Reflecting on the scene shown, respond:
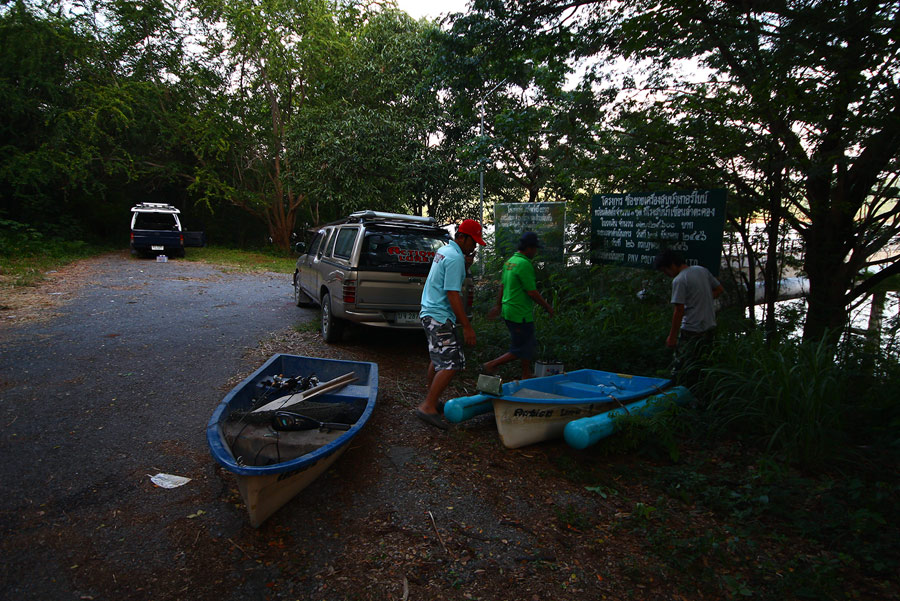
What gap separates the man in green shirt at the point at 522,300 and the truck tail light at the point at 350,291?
2.04m

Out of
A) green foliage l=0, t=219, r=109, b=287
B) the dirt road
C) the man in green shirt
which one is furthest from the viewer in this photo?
green foliage l=0, t=219, r=109, b=287

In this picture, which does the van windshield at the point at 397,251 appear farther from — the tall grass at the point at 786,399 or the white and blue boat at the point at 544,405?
the tall grass at the point at 786,399

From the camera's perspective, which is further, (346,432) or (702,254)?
(702,254)

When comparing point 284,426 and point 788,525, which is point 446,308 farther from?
point 788,525

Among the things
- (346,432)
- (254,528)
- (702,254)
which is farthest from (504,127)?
(254,528)

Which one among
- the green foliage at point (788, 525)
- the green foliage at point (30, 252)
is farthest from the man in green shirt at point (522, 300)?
the green foliage at point (30, 252)

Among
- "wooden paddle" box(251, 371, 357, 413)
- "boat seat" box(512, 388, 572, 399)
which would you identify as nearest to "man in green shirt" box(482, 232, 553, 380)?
"boat seat" box(512, 388, 572, 399)

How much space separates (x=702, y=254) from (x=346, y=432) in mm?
Result: 4830

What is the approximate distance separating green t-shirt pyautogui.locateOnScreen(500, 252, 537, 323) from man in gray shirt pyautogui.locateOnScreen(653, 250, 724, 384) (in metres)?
1.33

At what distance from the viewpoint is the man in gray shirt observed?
5.04 meters

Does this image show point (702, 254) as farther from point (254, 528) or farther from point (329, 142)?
point (329, 142)

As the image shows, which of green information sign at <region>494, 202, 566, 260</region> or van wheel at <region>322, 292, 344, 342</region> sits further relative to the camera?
green information sign at <region>494, 202, 566, 260</region>

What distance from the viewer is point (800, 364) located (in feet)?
14.5

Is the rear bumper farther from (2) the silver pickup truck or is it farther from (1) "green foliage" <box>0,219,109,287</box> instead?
(1) "green foliage" <box>0,219,109,287</box>
